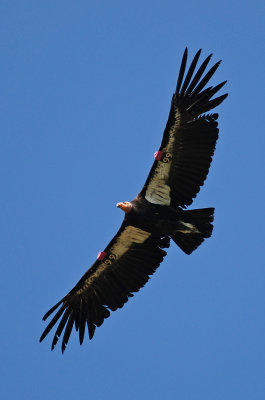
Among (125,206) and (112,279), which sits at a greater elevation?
(125,206)

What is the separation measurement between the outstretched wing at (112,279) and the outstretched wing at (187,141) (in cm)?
135

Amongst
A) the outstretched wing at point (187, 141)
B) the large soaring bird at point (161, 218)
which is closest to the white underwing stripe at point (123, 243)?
the large soaring bird at point (161, 218)

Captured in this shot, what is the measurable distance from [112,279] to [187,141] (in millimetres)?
3937

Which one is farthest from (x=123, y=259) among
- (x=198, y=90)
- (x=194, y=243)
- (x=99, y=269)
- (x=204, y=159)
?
(x=198, y=90)

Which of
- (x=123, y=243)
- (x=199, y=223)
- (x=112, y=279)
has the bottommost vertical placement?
(x=112, y=279)

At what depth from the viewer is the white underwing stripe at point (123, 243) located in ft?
62.1

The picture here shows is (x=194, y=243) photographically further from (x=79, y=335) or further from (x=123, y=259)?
(x=79, y=335)

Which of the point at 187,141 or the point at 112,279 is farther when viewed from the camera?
the point at 112,279

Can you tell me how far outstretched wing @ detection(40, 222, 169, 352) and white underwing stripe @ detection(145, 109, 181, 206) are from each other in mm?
1000

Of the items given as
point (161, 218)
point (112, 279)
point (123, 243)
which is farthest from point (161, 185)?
point (112, 279)

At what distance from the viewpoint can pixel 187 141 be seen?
17.9m

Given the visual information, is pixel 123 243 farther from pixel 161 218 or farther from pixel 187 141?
pixel 187 141

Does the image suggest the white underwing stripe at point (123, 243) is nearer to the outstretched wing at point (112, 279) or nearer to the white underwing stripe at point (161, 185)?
the outstretched wing at point (112, 279)

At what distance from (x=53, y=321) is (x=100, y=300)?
126 centimetres
